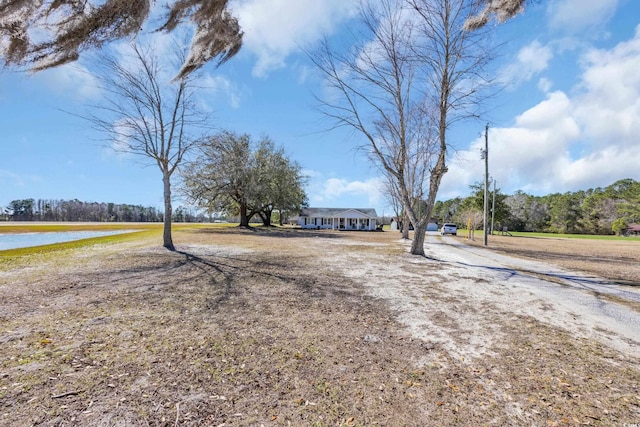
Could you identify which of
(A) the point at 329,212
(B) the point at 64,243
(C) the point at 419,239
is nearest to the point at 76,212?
(A) the point at 329,212

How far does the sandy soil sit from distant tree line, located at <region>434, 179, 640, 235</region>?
3700cm

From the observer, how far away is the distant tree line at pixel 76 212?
72.4 meters

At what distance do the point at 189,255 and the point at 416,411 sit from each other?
31.5ft

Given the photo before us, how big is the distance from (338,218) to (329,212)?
2.69 meters

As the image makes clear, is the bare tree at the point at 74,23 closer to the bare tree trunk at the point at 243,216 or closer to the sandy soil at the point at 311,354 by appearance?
the sandy soil at the point at 311,354

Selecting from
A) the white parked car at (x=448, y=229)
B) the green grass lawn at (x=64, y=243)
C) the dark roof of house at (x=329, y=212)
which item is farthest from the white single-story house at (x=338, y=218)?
the green grass lawn at (x=64, y=243)

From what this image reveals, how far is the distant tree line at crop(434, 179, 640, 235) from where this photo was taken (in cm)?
4685

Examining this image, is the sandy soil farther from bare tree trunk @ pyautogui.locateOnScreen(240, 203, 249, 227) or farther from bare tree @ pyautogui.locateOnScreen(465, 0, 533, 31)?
bare tree trunk @ pyautogui.locateOnScreen(240, 203, 249, 227)

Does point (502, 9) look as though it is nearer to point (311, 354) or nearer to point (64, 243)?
point (311, 354)

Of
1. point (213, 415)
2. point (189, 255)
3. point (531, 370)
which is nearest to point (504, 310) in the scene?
point (531, 370)

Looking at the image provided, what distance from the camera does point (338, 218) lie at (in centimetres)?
5556

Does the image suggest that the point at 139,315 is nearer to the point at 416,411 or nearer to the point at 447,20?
the point at 416,411

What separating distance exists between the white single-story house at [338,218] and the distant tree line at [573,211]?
1551 centimetres

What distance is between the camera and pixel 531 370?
2.75 meters
